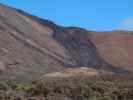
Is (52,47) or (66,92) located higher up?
(52,47)

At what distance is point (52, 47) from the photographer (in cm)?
5225

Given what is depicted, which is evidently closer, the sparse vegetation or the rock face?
the sparse vegetation

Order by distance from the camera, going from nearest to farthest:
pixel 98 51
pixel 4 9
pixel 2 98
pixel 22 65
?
pixel 2 98 < pixel 22 65 < pixel 4 9 < pixel 98 51

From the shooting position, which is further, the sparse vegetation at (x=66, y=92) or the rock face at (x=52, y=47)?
the rock face at (x=52, y=47)

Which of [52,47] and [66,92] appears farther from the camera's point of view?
[52,47]

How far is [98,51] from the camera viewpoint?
6094 cm

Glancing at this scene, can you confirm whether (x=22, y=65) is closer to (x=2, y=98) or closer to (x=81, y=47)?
(x=81, y=47)

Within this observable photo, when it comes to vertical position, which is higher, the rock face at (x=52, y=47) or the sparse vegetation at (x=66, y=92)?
the rock face at (x=52, y=47)

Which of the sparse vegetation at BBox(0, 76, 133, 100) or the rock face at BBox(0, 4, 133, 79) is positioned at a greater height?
the rock face at BBox(0, 4, 133, 79)

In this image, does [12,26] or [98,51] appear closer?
[12,26]

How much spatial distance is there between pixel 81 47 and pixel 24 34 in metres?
10.8

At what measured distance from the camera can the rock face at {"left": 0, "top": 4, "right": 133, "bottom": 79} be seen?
1735 inches

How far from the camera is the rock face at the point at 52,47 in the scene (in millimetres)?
44062

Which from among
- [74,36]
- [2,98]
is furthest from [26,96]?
[74,36]
